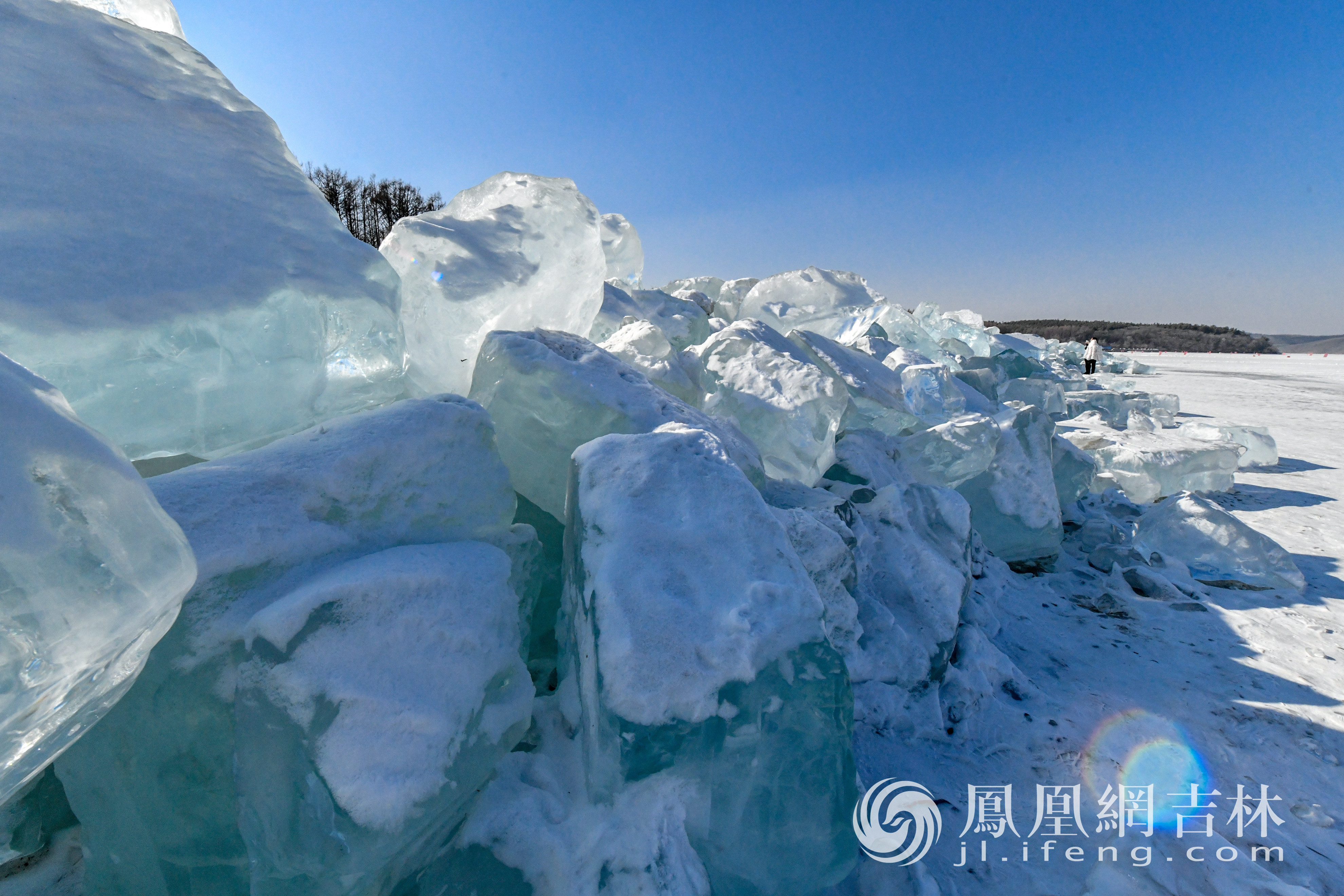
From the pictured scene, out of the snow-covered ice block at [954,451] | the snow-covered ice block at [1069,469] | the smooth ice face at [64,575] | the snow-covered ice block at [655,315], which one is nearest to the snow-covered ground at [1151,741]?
the snow-covered ice block at [954,451]

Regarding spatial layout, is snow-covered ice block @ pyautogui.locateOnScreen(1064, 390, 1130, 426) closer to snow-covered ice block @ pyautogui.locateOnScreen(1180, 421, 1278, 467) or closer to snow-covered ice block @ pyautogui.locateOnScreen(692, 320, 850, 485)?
snow-covered ice block @ pyautogui.locateOnScreen(1180, 421, 1278, 467)

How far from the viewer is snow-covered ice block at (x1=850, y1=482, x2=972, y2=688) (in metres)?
1.43

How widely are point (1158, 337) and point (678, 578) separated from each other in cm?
3299

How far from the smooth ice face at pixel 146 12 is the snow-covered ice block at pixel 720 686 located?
1669mm

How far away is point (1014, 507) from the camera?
2295 mm

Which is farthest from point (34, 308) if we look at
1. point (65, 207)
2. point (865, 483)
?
point (865, 483)

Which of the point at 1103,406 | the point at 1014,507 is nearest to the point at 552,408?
the point at 1014,507

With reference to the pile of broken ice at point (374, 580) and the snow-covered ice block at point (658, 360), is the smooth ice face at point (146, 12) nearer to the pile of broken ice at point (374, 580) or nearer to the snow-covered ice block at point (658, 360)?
the pile of broken ice at point (374, 580)

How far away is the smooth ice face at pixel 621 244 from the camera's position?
11.1 ft

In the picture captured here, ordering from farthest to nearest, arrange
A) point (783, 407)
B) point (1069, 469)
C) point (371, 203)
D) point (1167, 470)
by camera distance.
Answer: point (371, 203) < point (1167, 470) < point (1069, 469) < point (783, 407)

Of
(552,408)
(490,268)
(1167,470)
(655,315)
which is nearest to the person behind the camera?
(552,408)

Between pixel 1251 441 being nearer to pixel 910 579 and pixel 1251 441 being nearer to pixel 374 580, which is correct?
pixel 910 579

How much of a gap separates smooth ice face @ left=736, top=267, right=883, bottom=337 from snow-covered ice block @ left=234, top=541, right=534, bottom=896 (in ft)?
10.7

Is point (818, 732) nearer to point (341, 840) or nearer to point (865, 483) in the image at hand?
point (341, 840)
